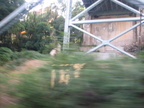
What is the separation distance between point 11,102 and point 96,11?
12153 millimetres

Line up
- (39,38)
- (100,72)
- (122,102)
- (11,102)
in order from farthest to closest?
1. (39,38)
2. (11,102)
3. (100,72)
4. (122,102)

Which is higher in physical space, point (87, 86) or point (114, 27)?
point (114, 27)

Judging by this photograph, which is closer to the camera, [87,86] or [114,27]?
[87,86]

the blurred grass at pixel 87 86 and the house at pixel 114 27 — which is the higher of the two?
the house at pixel 114 27

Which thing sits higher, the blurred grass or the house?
the house

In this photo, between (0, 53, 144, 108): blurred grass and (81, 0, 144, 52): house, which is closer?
(0, 53, 144, 108): blurred grass

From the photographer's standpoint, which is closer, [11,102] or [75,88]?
[75,88]

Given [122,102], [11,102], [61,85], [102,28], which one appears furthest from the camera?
[102,28]

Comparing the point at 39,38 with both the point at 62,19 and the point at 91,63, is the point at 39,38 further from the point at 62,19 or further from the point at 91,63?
the point at 91,63

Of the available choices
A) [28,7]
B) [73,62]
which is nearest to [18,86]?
[73,62]

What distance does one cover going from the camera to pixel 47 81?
7.98ft

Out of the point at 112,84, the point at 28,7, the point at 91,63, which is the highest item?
the point at 28,7

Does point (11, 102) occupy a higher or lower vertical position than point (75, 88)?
lower

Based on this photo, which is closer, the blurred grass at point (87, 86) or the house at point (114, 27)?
the blurred grass at point (87, 86)
